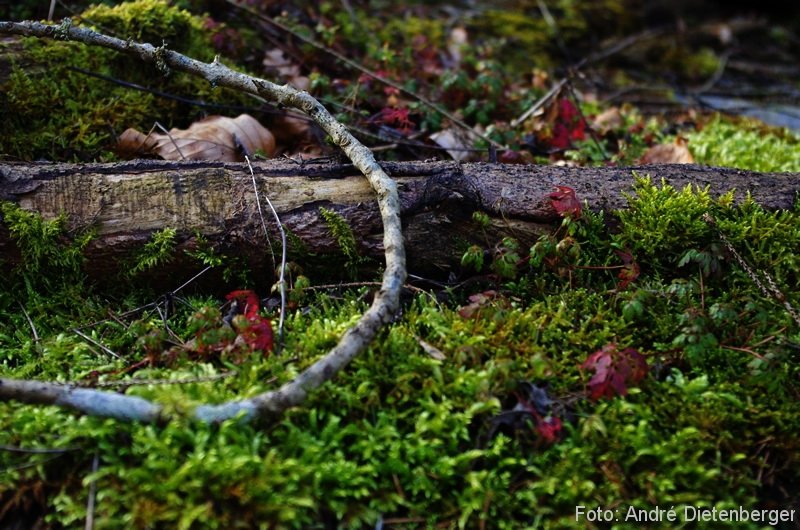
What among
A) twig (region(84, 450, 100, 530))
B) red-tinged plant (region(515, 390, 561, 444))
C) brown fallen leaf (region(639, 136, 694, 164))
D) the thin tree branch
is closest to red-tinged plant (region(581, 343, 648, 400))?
red-tinged plant (region(515, 390, 561, 444))

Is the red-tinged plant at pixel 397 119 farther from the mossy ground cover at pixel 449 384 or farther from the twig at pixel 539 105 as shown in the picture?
the mossy ground cover at pixel 449 384

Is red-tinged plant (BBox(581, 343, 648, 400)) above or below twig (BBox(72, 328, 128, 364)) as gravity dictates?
above

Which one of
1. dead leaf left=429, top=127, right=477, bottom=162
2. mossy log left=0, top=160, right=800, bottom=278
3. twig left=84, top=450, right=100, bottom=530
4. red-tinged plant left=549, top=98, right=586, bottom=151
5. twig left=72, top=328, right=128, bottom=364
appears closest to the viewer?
twig left=84, top=450, right=100, bottom=530

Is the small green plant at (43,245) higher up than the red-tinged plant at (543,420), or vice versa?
the small green plant at (43,245)

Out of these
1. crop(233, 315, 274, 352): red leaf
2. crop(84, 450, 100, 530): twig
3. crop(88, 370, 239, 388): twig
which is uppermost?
crop(233, 315, 274, 352): red leaf

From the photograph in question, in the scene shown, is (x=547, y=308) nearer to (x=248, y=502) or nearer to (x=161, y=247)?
(x=248, y=502)

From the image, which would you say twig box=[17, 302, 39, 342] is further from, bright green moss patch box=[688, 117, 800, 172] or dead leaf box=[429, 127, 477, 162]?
bright green moss patch box=[688, 117, 800, 172]

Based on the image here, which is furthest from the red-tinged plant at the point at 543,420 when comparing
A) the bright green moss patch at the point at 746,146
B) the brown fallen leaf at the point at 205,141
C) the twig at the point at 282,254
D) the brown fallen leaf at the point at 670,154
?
the bright green moss patch at the point at 746,146

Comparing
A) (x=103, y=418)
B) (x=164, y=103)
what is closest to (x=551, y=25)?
(x=164, y=103)
